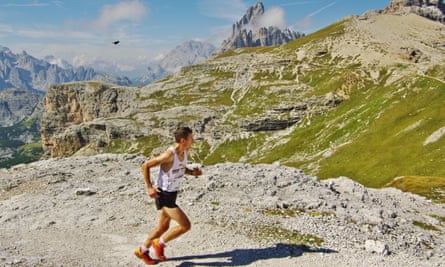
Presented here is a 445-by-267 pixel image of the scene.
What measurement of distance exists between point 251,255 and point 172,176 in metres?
5.58

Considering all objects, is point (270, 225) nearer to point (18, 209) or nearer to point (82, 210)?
point (82, 210)

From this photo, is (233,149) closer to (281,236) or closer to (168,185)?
(281,236)

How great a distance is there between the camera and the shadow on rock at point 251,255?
14148mm

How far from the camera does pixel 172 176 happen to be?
42.3 feet

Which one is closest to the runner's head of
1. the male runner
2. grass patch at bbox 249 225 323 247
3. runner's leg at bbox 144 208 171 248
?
the male runner

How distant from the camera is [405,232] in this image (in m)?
19.2

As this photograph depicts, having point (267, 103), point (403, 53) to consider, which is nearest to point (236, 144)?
point (267, 103)

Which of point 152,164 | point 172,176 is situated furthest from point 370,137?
point 152,164

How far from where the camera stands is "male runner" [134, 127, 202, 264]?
40.8 feet

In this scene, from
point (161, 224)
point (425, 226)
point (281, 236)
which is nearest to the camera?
point (161, 224)

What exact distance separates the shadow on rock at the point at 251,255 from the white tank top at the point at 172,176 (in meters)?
3.51

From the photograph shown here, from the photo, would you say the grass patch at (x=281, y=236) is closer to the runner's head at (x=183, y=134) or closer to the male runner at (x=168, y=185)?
the male runner at (x=168, y=185)

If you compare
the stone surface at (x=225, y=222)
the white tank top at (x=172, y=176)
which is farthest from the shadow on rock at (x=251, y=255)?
the white tank top at (x=172, y=176)

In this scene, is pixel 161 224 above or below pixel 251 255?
above
